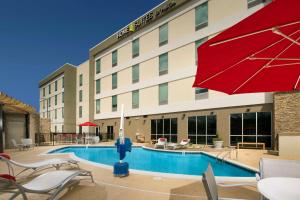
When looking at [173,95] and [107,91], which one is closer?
[173,95]

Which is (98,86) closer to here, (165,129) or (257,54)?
(165,129)

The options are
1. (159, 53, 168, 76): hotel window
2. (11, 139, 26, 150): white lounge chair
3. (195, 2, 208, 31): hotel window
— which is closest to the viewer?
(11, 139, 26, 150): white lounge chair

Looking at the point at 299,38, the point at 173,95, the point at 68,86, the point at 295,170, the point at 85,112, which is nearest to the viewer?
the point at 299,38

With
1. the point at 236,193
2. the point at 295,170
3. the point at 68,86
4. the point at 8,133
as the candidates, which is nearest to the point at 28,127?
the point at 8,133

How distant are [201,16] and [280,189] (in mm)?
17912

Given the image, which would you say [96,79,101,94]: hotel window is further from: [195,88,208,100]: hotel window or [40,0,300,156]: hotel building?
[195,88,208,100]: hotel window

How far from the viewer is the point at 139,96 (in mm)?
24094

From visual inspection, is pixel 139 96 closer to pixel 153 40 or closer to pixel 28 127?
pixel 153 40

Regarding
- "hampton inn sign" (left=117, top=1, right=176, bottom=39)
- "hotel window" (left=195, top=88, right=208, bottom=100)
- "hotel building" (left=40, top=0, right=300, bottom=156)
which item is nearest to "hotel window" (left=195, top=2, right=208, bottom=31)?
"hotel building" (left=40, top=0, right=300, bottom=156)

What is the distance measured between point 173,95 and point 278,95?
30.2ft

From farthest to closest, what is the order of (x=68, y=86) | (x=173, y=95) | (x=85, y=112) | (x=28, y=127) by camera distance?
(x=68, y=86), (x=85, y=112), (x=173, y=95), (x=28, y=127)

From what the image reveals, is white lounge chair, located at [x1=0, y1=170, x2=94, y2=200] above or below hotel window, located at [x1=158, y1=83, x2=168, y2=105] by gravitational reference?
below

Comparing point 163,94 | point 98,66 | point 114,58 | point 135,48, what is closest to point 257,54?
point 163,94

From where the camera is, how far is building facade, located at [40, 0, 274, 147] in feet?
51.0
